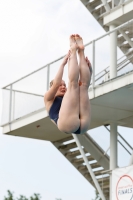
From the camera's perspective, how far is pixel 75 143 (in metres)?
23.7

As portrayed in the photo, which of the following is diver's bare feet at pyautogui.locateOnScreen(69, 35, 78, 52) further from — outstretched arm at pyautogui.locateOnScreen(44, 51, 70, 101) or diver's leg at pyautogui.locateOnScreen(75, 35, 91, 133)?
outstretched arm at pyautogui.locateOnScreen(44, 51, 70, 101)

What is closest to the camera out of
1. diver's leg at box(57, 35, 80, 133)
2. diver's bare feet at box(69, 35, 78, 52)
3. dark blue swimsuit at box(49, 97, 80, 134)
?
diver's leg at box(57, 35, 80, 133)

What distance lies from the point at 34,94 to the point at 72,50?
30.7 feet

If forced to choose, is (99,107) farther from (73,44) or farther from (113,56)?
(73,44)

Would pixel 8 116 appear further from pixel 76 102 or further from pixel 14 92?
pixel 76 102

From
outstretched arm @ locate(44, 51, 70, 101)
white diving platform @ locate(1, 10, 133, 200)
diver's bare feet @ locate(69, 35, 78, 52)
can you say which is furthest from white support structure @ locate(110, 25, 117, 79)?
diver's bare feet @ locate(69, 35, 78, 52)

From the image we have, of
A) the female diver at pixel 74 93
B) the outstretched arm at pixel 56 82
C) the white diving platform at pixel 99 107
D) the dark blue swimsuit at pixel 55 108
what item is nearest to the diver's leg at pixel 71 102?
the female diver at pixel 74 93

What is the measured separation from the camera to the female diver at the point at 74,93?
36.7ft

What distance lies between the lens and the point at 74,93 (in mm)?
11211

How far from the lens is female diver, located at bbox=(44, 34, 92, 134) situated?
11172 mm

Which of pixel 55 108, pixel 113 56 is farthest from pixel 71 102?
pixel 113 56

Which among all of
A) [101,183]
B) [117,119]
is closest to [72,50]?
[117,119]

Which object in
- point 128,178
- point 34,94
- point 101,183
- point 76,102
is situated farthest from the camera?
point 101,183

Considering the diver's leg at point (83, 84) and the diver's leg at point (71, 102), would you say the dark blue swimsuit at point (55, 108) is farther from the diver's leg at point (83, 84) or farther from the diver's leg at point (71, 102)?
the diver's leg at point (83, 84)
